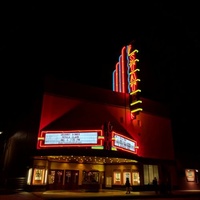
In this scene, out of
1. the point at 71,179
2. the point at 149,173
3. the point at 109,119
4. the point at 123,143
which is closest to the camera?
the point at 123,143

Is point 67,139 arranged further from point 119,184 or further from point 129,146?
point 119,184

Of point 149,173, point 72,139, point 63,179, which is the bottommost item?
point 63,179

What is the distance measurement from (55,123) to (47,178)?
496 centimetres

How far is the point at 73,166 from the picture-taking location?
20812 mm

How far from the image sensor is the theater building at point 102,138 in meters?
17.2

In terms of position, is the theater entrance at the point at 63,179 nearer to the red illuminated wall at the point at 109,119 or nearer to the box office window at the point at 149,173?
the red illuminated wall at the point at 109,119

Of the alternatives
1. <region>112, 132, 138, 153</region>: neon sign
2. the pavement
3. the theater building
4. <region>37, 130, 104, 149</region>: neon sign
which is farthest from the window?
<region>37, 130, 104, 149</region>: neon sign

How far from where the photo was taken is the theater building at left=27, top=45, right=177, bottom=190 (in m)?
17.2

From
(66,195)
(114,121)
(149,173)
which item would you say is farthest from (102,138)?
(149,173)

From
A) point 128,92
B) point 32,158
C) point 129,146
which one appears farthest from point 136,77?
point 32,158

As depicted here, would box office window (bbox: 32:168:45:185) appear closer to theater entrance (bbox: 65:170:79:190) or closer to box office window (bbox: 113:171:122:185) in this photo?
theater entrance (bbox: 65:170:79:190)

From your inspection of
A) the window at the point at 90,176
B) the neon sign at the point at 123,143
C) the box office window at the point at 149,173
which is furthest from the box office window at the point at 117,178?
the neon sign at the point at 123,143

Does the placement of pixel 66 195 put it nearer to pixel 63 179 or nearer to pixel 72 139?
pixel 72 139

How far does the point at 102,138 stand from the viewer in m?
17.1
